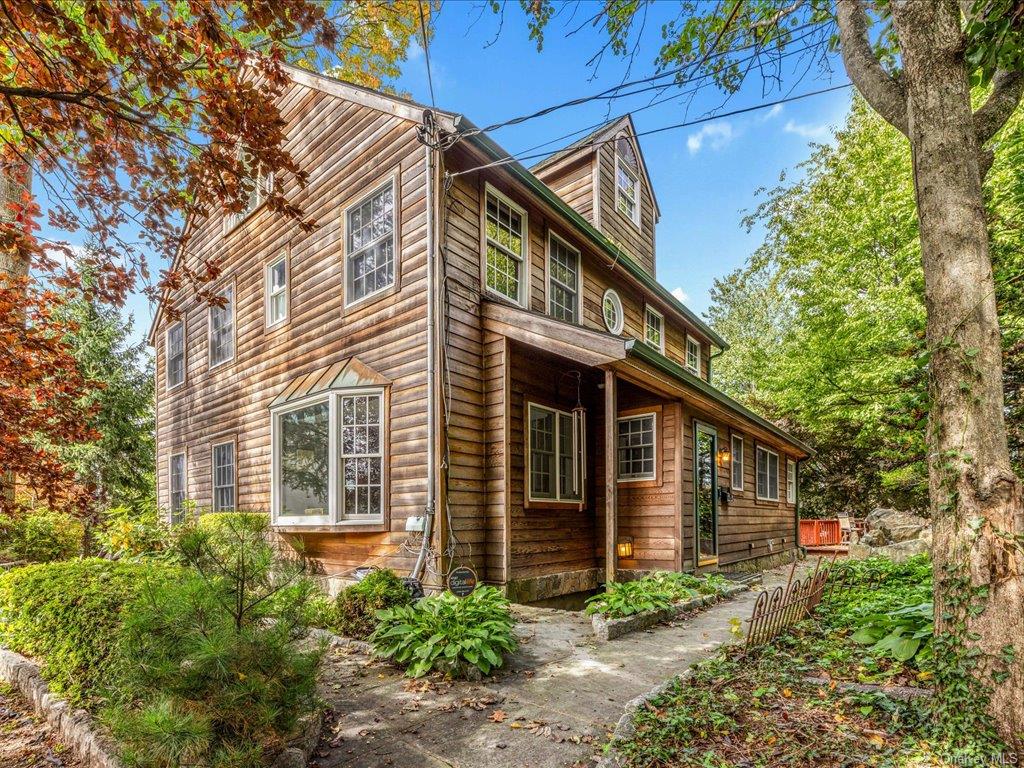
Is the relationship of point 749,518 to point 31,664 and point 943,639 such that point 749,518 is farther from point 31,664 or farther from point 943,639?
point 31,664

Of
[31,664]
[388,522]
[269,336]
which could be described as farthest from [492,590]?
[269,336]

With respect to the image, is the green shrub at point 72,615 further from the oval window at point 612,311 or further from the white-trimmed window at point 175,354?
the white-trimmed window at point 175,354

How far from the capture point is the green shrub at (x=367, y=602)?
19.5 feet

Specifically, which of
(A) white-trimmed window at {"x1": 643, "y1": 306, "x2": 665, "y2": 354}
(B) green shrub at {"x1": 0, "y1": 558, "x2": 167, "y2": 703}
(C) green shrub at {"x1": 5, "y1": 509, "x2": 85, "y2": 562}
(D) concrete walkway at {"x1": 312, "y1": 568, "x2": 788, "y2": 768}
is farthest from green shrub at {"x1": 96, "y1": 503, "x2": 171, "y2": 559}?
(A) white-trimmed window at {"x1": 643, "y1": 306, "x2": 665, "y2": 354}

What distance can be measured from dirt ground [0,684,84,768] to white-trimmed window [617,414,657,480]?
817 centimetres

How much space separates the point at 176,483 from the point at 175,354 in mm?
3416

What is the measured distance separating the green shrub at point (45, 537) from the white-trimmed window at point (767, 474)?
50.4 ft

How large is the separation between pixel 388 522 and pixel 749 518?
30.2 feet

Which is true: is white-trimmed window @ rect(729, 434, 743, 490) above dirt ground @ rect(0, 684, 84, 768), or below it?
above

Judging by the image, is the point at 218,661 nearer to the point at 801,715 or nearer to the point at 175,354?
the point at 801,715

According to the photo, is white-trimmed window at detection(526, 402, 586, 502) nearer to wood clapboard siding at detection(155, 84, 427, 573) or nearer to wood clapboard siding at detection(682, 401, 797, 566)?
wood clapboard siding at detection(682, 401, 797, 566)

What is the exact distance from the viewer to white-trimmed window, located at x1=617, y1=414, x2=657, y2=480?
32.3 feet

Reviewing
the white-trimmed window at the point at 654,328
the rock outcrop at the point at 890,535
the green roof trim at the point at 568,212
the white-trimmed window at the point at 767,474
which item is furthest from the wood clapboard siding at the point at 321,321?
the rock outcrop at the point at 890,535

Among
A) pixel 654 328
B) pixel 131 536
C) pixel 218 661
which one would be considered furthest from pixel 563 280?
pixel 131 536
